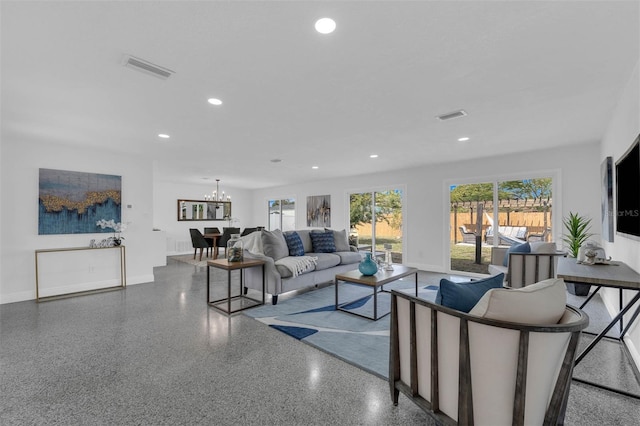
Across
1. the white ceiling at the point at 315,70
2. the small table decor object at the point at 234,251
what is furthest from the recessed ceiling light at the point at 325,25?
the small table decor object at the point at 234,251

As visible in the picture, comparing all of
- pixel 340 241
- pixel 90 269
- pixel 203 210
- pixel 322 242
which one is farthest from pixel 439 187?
pixel 203 210

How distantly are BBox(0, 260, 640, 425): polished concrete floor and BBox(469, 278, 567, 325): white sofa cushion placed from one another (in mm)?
902

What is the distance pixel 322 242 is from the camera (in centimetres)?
529

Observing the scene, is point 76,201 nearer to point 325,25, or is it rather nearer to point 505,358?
point 325,25

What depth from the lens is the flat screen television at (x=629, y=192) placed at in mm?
2160

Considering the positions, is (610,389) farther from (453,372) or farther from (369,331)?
(369,331)

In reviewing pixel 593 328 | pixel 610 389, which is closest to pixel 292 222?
pixel 593 328

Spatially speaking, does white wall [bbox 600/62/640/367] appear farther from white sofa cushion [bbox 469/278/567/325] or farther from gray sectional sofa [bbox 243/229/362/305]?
gray sectional sofa [bbox 243/229/362/305]

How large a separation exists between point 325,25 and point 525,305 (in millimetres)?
1802

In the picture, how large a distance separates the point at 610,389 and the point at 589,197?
12.2ft

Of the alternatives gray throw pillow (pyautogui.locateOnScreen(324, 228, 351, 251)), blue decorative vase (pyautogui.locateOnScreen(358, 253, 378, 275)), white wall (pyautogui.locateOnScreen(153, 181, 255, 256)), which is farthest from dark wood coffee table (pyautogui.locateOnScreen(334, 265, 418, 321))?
white wall (pyautogui.locateOnScreen(153, 181, 255, 256))

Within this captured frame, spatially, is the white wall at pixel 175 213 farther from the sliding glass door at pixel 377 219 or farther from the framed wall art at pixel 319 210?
the sliding glass door at pixel 377 219

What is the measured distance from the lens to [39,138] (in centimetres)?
422

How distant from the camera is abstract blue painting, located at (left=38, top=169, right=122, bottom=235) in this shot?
445 cm
